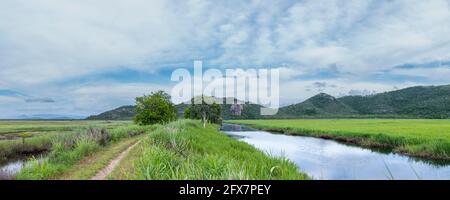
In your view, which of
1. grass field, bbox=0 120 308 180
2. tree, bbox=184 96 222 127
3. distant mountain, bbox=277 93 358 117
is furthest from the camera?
tree, bbox=184 96 222 127

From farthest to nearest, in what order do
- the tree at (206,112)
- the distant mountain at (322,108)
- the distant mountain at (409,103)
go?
the tree at (206,112), the distant mountain at (322,108), the distant mountain at (409,103)

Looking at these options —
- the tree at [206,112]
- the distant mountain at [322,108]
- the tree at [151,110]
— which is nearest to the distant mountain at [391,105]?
the distant mountain at [322,108]

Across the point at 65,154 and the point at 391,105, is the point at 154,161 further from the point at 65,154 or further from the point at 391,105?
the point at 391,105

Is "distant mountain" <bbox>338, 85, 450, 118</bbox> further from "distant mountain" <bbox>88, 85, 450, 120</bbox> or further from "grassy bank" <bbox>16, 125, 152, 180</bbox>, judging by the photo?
"grassy bank" <bbox>16, 125, 152, 180</bbox>

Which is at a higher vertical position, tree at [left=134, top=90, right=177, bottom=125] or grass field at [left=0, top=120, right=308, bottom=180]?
tree at [left=134, top=90, right=177, bottom=125]

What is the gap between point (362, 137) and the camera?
25.5 m

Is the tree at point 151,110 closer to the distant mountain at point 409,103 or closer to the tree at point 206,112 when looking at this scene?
the distant mountain at point 409,103

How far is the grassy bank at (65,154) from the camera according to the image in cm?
761

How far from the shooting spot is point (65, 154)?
10219mm

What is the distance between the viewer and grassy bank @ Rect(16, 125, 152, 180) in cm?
761

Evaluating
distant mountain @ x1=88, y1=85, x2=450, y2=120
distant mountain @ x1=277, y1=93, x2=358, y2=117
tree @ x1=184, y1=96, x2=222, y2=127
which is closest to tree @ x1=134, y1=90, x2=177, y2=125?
distant mountain @ x1=88, y1=85, x2=450, y2=120

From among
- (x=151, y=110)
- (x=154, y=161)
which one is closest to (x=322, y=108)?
(x=151, y=110)
